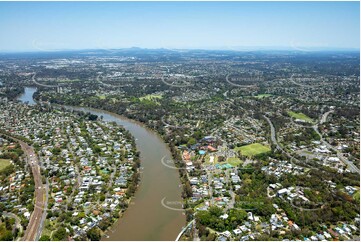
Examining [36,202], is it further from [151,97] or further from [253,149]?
[151,97]

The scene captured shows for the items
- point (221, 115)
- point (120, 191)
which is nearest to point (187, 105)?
point (221, 115)

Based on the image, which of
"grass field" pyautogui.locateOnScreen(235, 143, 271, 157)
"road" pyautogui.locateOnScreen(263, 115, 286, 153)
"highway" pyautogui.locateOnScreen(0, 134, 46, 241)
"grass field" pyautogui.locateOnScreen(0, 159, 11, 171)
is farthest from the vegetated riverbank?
"grass field" pyautogui.locateOnScreen(0, 159, 11, 171)

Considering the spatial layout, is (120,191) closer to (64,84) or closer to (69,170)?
(69,170)

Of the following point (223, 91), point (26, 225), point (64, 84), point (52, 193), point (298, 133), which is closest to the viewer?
point (26, 225)

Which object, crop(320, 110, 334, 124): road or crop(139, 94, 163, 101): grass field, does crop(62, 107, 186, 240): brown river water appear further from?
crop(139, 94, 163, 101): grass field

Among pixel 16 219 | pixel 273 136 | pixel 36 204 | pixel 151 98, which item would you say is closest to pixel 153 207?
pixel 36 204

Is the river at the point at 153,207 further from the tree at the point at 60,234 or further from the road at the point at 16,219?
the road at the point at 16,219

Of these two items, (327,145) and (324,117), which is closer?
(327,145)
